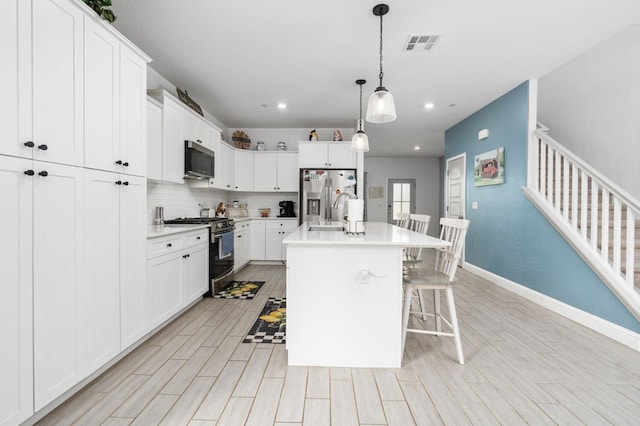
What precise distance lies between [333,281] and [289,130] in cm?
453

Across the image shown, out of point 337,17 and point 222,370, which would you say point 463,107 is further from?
point 222,370

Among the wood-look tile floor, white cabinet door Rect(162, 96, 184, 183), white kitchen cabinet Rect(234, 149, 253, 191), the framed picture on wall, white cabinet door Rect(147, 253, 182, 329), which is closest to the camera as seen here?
the wood-look tile floor

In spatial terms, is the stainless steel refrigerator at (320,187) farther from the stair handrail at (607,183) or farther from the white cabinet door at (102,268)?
the white cabinet door at (102,268)

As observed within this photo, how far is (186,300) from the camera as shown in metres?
2.93

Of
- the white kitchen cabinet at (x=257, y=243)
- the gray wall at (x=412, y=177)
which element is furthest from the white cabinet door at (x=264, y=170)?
the gray wall at (x=412, y=177)

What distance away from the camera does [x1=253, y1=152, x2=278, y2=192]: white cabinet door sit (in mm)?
5543

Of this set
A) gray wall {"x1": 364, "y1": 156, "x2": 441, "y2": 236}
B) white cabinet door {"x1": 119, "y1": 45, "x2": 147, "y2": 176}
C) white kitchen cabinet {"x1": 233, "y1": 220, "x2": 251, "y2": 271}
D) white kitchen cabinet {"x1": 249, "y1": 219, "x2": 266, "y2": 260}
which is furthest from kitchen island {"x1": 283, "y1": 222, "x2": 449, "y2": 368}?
gray wall {"x1": 364, "y1": 156, "x2": 441, "y2": 236}

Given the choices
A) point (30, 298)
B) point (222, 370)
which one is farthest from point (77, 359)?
point (222, 370)

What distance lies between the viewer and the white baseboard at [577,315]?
2.33 meters

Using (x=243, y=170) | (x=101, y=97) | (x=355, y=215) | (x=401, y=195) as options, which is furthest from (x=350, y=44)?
(x=401, y=195)

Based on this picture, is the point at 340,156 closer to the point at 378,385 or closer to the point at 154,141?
the point at 154,141

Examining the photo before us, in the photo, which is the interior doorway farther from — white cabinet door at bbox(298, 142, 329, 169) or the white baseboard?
the white baseboard

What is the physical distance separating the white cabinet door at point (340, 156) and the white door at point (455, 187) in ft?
6.46

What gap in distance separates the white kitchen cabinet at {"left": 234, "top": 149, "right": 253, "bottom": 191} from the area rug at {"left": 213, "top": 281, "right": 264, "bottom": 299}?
6.48ft
